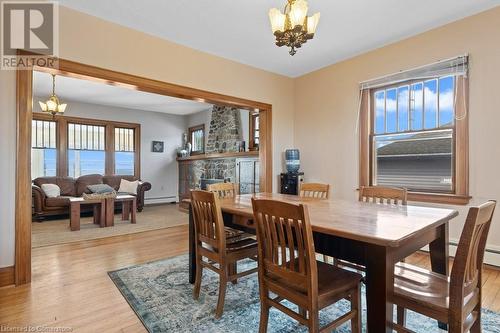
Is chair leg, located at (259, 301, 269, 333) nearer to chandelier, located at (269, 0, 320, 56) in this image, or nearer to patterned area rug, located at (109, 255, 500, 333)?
patterned area rug, located at (109, 255, 500, 333)

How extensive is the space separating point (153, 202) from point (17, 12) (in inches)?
228

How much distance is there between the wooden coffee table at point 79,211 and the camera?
4.54 meters

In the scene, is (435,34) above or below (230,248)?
above

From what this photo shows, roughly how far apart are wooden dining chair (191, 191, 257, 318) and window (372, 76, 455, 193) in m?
2.37

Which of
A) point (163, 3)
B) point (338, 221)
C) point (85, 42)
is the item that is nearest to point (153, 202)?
point (85, 42)

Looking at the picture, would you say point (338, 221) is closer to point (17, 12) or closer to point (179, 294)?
point (179, 294)

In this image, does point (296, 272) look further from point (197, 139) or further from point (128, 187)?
point (197, 139)

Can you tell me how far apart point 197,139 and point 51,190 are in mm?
3802

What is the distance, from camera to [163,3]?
262cm

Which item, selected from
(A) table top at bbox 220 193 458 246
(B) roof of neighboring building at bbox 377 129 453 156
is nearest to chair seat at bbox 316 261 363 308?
(A) table top at bbox 220 193 458 246

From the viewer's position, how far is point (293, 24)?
1.95 m

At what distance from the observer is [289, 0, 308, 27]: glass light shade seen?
1910 mm

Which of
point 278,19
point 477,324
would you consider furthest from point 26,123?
point 477,324

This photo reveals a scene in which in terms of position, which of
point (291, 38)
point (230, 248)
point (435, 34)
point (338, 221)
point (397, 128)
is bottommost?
point (230, 248)
